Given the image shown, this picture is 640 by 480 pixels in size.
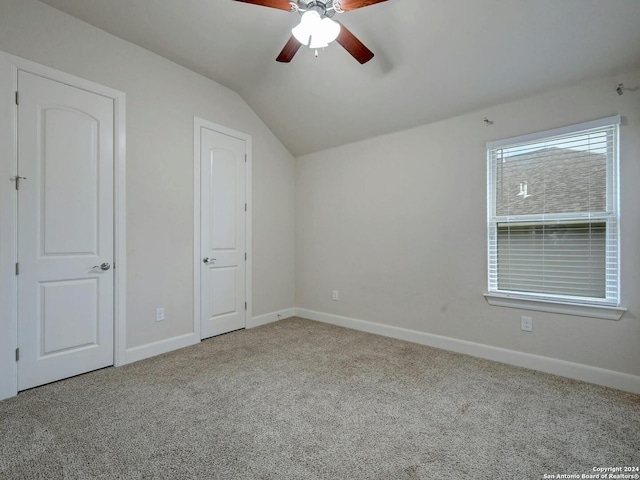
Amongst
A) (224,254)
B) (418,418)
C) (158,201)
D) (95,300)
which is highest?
(158,201)

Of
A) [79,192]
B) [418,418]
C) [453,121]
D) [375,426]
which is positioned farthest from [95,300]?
[453,121]

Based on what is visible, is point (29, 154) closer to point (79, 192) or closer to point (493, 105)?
point (79, 192)

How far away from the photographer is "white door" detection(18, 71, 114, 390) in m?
2.36

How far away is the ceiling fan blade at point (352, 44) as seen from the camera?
2.06m

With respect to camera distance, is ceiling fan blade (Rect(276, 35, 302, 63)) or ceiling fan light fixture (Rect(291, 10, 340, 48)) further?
ceiling fan blade (Rect(276, 35, 302, 63))

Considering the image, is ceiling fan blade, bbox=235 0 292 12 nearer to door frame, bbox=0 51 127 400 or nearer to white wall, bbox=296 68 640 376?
door frame, bbox=0 51 127 400

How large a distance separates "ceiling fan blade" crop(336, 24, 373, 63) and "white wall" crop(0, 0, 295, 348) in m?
1.99

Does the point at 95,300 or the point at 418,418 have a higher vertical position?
A: the point at 95,300

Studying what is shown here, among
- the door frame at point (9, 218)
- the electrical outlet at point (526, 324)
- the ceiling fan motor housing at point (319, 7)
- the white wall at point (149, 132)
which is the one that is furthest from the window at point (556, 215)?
the door frame at point (9, 218)

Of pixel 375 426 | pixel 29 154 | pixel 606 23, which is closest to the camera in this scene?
pixel 375 426

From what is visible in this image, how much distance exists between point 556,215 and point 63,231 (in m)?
4.11

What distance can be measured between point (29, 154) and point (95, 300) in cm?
125

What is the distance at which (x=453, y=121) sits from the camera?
321 cm

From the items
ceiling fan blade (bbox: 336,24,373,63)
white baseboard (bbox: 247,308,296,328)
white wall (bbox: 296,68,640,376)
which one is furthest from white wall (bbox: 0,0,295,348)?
ceiling fan blade (bbox: 336,24,373,63)
